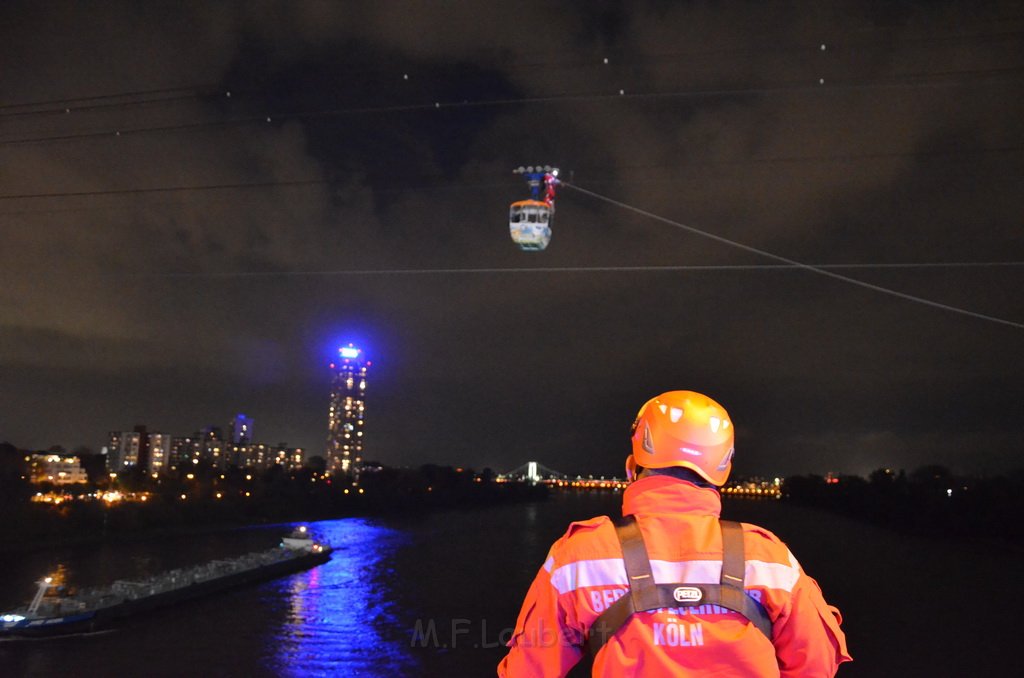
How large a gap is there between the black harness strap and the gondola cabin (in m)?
7.38

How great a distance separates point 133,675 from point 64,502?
43.4m

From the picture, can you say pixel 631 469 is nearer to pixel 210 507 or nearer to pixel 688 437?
pixel 688 437

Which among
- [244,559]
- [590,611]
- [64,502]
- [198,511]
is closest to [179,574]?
[244,559]

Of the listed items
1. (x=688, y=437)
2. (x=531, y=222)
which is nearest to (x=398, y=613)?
(x=531, y=222)

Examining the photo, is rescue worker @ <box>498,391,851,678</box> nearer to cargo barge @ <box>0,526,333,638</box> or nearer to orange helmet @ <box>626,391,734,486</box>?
orange helmet @ <box>626,391,734,486</box>

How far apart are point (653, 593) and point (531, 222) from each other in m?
7.49

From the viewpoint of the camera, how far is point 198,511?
7025 cm

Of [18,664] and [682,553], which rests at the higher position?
[682,553]

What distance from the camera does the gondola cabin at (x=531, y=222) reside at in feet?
29.8

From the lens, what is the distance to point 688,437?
207cm

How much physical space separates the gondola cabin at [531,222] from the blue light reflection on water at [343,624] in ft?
54.2

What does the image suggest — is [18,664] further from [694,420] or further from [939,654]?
[939,654]

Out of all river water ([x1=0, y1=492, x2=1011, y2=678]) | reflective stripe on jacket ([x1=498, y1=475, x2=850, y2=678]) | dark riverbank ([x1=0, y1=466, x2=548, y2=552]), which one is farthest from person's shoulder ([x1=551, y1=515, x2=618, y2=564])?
dark riverbank ([x1=0, y1=466, x2=548, y2=552])

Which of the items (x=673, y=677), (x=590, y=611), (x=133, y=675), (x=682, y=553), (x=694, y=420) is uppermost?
(x=694, y=420)
